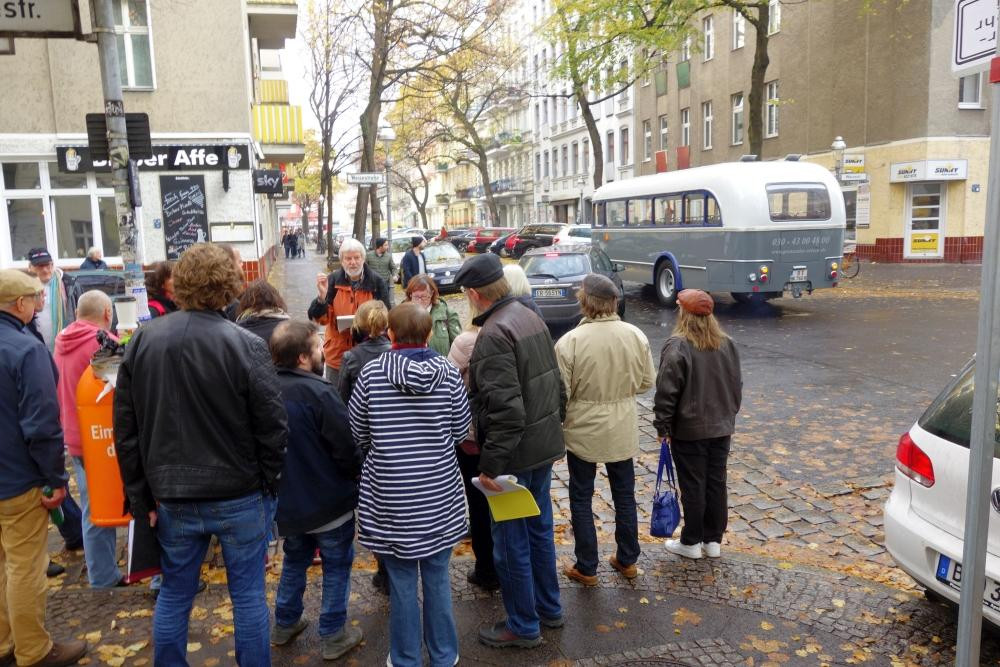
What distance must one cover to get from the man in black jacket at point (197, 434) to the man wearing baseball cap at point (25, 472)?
0.64 metres

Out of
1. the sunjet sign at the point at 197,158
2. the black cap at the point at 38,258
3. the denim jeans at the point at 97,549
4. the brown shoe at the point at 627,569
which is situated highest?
the sunjet sign at the point at 197,158

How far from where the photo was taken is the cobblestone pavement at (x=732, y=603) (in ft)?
12.6

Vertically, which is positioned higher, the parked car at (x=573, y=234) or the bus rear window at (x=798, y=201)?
the bus rear window at (x=798, y=201)

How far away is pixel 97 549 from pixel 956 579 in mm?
4409

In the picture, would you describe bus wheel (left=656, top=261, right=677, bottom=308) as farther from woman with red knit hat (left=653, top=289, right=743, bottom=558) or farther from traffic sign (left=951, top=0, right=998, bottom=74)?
traffic sign (left=951, top=0, right=998, bottom=74)

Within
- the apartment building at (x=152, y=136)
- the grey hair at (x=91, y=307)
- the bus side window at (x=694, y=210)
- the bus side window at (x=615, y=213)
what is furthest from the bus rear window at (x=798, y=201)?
the grey hair at (x=91, y=307)

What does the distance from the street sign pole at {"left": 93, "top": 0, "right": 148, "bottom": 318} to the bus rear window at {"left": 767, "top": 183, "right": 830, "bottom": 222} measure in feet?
40.4

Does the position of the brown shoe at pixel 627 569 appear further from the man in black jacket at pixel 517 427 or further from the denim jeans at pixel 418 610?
the denim jeans at pixel 418 610

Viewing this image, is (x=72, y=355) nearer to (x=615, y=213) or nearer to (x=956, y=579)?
(x=956, y=579)

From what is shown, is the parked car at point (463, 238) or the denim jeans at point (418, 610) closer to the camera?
the denim jeans at point (418, 610)

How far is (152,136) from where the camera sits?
15805 mm

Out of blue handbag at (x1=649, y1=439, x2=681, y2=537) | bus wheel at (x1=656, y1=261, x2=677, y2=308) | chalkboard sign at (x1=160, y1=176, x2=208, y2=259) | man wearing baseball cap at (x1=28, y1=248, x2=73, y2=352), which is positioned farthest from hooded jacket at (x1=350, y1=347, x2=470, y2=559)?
bus wheel at (x1=656, y1=261, x2=677, y2=308)

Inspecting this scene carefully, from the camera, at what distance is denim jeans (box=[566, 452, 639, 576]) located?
14.7 ft

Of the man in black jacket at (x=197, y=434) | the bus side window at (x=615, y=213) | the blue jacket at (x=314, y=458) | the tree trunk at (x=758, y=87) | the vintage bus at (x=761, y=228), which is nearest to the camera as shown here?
the man in black jacket at (x=197, y=434)
